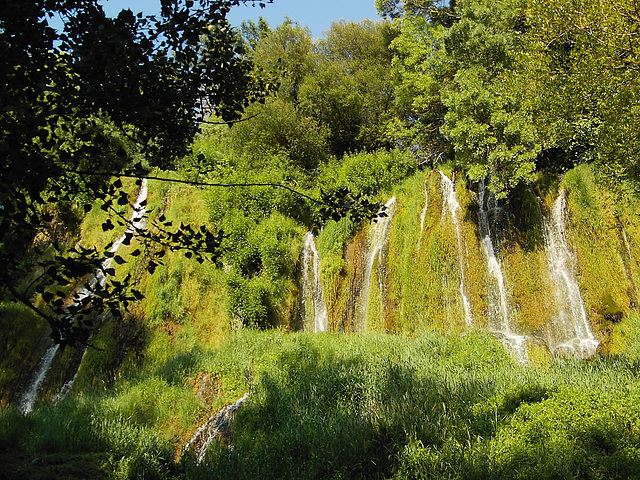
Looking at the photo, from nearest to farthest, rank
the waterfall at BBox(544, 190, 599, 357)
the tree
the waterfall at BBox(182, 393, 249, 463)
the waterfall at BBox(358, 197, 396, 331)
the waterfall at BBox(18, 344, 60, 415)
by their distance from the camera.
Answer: the tree → the waterfall at BBox(182, 393, 249, 463) → the waterfall at BBox(544, 190, 599, 357) → the waterfall at BBox(18, 344, 60, 415) → the waterfall at BBox(358, 197, 396, 331)

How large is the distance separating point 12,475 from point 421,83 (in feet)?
49.8

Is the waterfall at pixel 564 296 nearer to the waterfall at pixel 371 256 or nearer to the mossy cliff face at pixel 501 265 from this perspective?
the mossy cliff face at pixel 501 265

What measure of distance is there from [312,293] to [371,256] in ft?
7.11

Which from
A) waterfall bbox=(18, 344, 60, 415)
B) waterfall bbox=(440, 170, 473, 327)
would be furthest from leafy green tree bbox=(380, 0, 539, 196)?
waterfall bbox=(18, 344, 60, 415)

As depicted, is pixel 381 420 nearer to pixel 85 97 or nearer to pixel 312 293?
pixel 85 97

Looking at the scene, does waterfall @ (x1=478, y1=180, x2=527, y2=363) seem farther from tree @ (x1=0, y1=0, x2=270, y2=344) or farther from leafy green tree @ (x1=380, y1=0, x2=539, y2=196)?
tree @ (x1=0, y1=0, x2=270, y2=344)

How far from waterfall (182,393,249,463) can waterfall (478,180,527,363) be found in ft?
16.6

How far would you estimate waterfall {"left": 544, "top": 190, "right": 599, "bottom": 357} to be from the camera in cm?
1003

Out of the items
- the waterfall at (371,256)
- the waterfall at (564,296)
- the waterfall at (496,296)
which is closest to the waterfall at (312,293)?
the waterfall at (371,256)

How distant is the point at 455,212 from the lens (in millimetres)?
12352

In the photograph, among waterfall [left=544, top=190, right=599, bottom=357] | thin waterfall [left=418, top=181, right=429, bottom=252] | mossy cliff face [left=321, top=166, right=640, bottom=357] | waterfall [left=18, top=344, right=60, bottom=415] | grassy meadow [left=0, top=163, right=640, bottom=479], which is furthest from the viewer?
thin waterfall [left=418, top=181, right=429, bottom=252]

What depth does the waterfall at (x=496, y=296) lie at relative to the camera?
9.27m

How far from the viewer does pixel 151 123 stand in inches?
159

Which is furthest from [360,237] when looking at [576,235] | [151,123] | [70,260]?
[70,260]
